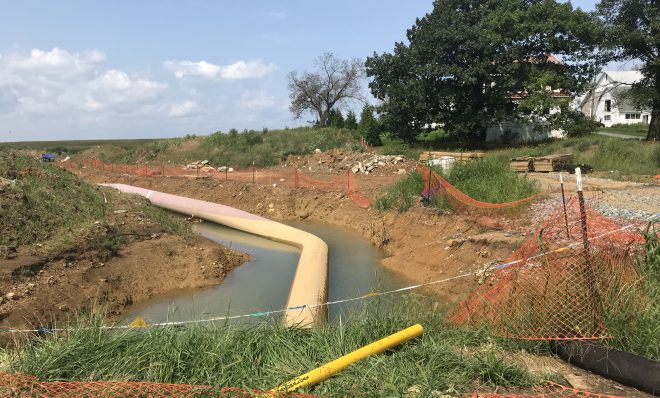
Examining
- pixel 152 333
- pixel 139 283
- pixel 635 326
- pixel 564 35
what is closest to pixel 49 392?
pixel 152 333

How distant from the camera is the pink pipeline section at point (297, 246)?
700 cm

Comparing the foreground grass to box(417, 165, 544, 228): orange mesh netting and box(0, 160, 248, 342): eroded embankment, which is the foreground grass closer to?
box(0, 160, 248, 342): eroded embankment

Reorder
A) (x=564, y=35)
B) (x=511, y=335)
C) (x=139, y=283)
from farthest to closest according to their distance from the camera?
(x=564, y=35) < (x=139, y=283) < (x=511, y=335)

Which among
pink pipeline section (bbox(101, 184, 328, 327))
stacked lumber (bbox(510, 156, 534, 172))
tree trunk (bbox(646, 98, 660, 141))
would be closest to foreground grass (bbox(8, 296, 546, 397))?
pink pipeline section (bbox(101, 184, 328, 327))

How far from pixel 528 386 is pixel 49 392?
140 inches

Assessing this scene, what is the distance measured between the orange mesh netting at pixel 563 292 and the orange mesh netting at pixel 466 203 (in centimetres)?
451

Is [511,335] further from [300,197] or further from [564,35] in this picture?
[564,35]

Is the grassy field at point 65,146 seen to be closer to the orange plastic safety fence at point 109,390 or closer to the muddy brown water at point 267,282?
the muddy brown water at point 267,282

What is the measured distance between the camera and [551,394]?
145 inches

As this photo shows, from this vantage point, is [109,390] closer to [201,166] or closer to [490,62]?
[490,62]

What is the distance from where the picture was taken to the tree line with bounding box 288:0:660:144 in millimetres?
26688

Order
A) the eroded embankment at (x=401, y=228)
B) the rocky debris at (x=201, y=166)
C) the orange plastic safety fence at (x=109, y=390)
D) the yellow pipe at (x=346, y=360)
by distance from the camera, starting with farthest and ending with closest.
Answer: the rocky debris at (x=201, y=166)
the eroded embankment at (x=401, y=228)
the yellow pipe at (x=346, y=360)
the orange plastic safety fence at (x=109, y=390)

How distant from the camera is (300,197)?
19484mm

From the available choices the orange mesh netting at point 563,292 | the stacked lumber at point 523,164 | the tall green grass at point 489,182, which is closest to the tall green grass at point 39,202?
the orange mesh netting at point 563,292
